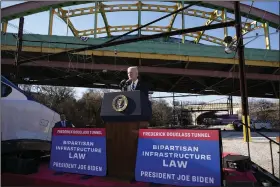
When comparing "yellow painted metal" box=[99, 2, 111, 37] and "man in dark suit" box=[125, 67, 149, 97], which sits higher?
"yellow painted metal" box=[99, 2, 111, 37]

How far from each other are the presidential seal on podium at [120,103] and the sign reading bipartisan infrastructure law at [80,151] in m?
0.45

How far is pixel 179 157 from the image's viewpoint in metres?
3.23

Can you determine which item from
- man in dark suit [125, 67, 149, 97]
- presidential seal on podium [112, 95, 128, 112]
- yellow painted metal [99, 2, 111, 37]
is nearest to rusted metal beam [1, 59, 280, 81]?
yellow painted metal [99, 2, 111, 37]

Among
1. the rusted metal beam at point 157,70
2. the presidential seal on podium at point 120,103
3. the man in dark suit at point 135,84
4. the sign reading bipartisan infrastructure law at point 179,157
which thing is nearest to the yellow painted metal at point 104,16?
the rusted metal beam at point 157,70

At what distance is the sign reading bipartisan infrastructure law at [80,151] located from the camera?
3793 mm

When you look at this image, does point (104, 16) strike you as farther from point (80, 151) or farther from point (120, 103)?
point (80, 151)

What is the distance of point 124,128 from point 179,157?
1058mm

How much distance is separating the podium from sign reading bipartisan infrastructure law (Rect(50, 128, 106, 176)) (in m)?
0.14

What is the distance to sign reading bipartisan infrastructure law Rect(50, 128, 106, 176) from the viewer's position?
3793mm

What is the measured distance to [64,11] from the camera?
85.7 feet

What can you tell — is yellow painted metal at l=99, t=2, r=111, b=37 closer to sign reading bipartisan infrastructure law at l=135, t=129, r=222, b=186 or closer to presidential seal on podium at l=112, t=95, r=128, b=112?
presidential seal on podium at l=112, t=95, r=128, b=112

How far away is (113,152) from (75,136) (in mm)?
740

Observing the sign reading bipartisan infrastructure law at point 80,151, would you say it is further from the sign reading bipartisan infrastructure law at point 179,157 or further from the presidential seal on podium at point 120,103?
the sign reading bipartisan infrastructure law at point 179,157

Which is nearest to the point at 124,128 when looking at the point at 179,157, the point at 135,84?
the point at 135,84
